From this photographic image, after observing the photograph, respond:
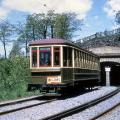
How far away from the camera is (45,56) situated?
22.4 metres

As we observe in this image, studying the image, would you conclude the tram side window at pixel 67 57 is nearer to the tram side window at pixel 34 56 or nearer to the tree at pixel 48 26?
the tram side window at pixel 34 56

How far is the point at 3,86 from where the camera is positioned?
94.9ft

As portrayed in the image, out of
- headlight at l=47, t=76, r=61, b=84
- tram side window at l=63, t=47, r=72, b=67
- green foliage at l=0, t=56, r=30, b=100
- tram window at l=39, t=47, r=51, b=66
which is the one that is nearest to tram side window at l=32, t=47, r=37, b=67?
tram window at l=39, t=47, r=51, b=66

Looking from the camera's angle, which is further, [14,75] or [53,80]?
[14,75]

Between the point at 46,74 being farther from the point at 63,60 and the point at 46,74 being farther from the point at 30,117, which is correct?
the point at 30,117

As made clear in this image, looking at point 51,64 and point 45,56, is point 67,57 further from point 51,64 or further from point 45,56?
point 45,56

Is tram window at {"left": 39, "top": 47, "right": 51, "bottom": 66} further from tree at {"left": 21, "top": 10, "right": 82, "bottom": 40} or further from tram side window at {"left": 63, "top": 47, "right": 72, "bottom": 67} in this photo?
tree at {"left": 21, "top": 10, "right": 82, "bottom": 40}

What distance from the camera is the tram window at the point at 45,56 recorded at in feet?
73.2

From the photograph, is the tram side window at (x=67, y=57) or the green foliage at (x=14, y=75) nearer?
the tram side window at (x=67, y=57)

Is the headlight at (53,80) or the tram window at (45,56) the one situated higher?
the tram window at (45,56)

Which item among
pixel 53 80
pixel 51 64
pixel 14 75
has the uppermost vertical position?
pixel 51 64

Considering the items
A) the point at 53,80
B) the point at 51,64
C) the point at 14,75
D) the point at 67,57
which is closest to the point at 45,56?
the point at 51,64

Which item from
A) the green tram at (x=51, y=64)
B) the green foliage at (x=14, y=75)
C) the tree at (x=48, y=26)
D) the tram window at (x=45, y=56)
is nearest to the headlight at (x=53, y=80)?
the green tram at (x=51, y=64)

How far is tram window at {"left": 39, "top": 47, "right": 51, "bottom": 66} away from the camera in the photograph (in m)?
22.3
